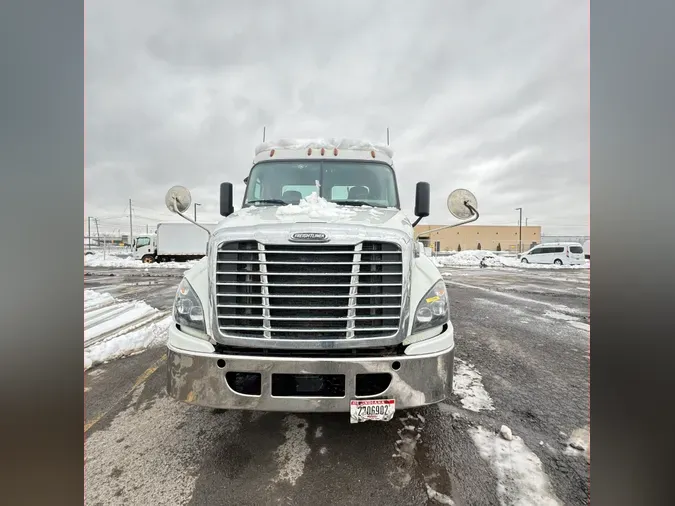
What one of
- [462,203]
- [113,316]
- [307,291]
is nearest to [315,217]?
A: [307,291]

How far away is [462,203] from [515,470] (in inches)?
92.6

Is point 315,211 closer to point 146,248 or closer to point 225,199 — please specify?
point 225,199

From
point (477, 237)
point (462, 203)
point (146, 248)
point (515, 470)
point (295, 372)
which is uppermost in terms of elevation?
point (477, 237)

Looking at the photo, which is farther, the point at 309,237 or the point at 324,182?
the point at 324,182

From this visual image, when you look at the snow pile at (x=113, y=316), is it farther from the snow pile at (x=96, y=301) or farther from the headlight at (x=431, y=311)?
the headlight at (x=431, y=311)

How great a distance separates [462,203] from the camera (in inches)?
127

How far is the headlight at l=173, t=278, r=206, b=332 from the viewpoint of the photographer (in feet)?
7.75

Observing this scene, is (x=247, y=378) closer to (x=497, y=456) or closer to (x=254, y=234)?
(x=254, y=234)

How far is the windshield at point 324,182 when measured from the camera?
3783 millimetres

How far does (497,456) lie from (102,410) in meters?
3.66

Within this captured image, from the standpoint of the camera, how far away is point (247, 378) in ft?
7.58

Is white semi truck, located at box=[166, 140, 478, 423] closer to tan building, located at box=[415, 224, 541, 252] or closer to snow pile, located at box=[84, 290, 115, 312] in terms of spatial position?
snow pile, located at box=[84, 290, 115, 312]
